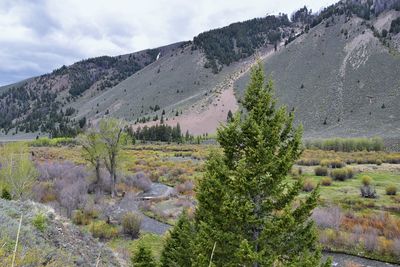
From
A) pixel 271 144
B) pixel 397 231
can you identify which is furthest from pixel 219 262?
pixel 397 231

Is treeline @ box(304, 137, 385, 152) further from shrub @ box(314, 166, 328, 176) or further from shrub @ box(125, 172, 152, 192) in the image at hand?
shrub @ box(125, 172, 152, 192)

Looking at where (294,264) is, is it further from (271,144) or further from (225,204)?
(271,144)

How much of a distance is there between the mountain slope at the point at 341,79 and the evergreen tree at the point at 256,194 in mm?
75685

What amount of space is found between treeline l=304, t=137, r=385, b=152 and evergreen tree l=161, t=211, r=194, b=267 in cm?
6215

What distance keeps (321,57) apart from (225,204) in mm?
126402

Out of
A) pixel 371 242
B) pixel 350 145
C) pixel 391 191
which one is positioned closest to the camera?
pixel 371 242

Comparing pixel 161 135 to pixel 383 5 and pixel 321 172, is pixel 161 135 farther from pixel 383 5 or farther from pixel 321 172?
pixel 383 5

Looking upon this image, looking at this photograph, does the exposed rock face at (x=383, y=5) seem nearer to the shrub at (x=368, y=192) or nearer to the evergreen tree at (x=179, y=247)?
the shrub at (x=368, y=192)

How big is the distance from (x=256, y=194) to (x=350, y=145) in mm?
66498

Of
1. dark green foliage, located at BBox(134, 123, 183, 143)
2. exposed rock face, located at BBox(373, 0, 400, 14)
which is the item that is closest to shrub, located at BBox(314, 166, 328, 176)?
dark green foliage, located at BBox(134, 123, 183, 143)

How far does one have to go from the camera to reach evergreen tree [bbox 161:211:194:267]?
40.9ft

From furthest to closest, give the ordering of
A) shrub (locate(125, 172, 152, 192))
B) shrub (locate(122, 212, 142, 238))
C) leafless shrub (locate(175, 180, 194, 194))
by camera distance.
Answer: shrub (locate(125, 172, 152, 192)), leafless shrub (locate(175, 180, 194, 194)), shrub (locate(122, 212, 142, 238))

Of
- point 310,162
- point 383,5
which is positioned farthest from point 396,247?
point 383,5

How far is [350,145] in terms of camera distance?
7044cm
